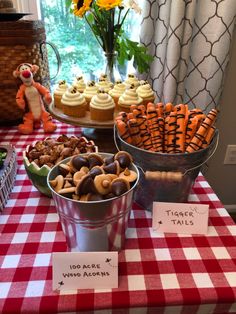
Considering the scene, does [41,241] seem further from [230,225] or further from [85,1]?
[85,1]

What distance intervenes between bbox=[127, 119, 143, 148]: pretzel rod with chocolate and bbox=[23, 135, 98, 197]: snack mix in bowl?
12cm

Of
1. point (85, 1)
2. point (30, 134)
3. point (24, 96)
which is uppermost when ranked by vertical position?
point (85, 1)

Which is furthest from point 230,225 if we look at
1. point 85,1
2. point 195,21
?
point 195,21

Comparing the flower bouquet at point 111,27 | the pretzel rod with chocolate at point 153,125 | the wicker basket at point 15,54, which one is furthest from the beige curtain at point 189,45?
the pretzel rod with chocolate at point 153,125

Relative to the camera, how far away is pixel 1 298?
45cm

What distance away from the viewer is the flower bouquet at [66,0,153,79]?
823mm

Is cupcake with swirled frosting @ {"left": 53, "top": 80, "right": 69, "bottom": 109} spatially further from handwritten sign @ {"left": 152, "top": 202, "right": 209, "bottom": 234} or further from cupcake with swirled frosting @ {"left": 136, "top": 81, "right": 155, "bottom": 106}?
handwritten sign @ {"left": 152, "top": 202, "right": 209, "bottom": 234}

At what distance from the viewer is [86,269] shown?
472mm

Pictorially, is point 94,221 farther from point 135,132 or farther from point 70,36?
point 70,36

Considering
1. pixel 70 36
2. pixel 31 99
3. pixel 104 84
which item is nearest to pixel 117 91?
pixel 104 84

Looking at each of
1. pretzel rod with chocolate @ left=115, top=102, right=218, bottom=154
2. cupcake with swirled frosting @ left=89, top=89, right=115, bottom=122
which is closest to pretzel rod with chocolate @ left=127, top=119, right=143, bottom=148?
pretzel rod with chocolate @ left=115, top=102, right=218, bottom=154

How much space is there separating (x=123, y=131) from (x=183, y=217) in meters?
0.22

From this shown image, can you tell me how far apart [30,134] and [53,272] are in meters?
0.67

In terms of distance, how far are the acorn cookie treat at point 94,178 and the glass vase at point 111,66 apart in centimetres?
57
